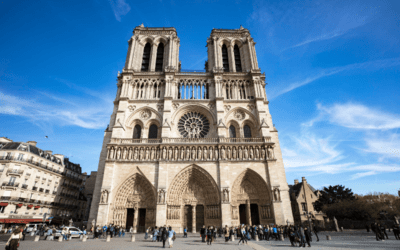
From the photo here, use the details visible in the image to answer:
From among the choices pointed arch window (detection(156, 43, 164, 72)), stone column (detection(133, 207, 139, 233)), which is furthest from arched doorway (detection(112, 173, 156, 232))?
pointed arch window (detection(156, 43, 164, 72))

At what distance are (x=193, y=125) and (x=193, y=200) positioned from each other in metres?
7.74

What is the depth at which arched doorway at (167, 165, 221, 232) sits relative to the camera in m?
18.2

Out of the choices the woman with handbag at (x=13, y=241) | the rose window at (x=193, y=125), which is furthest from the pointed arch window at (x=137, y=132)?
the woman with handbag at (x=13, y=241)

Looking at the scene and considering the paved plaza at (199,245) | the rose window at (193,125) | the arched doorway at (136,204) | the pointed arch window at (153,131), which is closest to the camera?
the paved plaza at (199,245)

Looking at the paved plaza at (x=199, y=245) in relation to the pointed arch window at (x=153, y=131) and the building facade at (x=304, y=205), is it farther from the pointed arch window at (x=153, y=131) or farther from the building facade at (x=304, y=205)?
the building facade at (x=304, y=205)

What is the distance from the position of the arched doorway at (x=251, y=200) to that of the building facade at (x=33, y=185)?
64.2 ft

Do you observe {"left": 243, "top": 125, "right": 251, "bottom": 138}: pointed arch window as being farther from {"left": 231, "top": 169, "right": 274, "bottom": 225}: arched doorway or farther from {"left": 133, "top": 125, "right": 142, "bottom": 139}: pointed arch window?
{"left": 133, "top": 125, "right": 142, "bottom": 139}: pointed arch window

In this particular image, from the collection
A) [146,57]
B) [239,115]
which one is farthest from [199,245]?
[146,57]

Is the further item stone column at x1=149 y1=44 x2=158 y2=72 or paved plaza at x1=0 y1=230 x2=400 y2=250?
stone column at x1=149 y1=44 x2=158 y2=72

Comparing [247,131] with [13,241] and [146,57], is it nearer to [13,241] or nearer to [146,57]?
[146,57]

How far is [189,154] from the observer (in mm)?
19688

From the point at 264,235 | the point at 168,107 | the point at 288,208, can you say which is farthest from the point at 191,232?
the point at 168,107

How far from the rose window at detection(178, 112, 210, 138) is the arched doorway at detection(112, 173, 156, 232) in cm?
651

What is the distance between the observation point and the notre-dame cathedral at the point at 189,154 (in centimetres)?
1825
